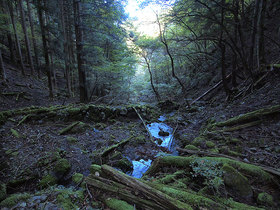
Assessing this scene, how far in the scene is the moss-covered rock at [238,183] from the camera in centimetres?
219

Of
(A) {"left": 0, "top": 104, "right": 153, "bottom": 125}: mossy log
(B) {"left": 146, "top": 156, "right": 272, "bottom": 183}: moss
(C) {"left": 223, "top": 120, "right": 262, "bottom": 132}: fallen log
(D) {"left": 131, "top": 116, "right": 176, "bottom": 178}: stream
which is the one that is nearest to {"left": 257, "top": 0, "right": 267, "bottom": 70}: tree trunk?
(C) {"left": 223, "top": 120, "right": 262, "bottom": 132}: fallen log

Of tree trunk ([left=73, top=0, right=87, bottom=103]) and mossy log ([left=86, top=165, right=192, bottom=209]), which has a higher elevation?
tree trunk ([left=73, top=0, right=87, bottom=103])

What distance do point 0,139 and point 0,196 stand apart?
2.70 metres

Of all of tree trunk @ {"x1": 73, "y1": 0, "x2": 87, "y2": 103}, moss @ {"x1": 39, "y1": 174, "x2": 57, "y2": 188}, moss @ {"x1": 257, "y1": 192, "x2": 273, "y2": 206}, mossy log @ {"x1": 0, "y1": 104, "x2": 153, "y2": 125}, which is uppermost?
tree trunk @ {"x1": 73, "y1": 0, "x2": 87, "y2": 103}

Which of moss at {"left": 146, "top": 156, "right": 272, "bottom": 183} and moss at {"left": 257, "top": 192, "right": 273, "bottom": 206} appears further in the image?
moss at {"left": 146, "top": 156, "right": 272, "bottom": 183}

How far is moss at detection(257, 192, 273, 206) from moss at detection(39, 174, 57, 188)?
4294mm

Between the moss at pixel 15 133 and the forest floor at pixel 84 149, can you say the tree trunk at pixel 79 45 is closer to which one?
the forest floor at pixel 84 149

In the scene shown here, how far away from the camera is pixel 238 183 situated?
224 centimetres

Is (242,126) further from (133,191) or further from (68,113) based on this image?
(68,113)

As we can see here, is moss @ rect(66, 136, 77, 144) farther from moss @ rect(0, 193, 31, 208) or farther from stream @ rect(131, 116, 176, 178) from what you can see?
moss @ rect(0, 193, 31, 208)

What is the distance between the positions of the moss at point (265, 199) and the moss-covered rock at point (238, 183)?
→ 143 millimetres

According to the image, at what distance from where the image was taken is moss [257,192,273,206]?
6.48 feet

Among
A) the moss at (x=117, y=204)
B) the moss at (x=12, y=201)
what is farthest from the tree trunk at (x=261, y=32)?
the moss at (x=12, y=201)

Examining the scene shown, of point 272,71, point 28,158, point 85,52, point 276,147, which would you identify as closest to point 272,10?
point 272,71
